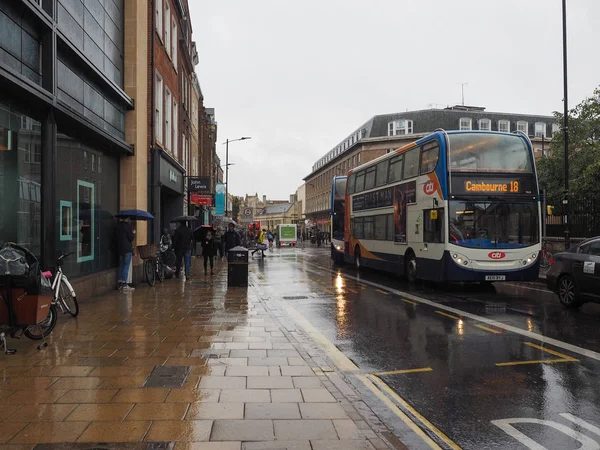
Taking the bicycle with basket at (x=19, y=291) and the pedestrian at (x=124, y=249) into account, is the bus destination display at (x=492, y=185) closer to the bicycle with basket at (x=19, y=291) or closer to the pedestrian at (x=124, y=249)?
the pedestrian at (x=124, y=249)

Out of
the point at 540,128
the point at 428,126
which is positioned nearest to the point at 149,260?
the point at 428,126

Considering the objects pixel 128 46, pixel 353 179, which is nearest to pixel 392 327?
pixel 128 46

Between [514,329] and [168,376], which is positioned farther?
[514,329]

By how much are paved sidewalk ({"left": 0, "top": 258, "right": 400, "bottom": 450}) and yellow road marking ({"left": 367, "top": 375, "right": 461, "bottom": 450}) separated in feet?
1.30

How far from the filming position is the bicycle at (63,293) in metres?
7.76

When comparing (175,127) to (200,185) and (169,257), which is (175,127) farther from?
(169,257)

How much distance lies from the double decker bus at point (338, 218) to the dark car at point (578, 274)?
1292cm

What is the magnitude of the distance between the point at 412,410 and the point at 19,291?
4757 millimetres

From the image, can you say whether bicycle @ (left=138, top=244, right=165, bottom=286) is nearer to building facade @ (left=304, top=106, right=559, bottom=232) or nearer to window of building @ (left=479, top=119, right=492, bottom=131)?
building facade @ (left=304, top=106, right=559, bottom=232)

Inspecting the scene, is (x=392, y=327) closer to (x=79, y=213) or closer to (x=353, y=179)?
(x=79, y=213)

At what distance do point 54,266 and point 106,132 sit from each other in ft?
13.7

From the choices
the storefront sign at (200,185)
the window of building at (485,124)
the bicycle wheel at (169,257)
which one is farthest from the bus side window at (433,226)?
the window of building at (485,124)

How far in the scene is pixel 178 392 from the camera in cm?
454

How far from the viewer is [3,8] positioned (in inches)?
301
